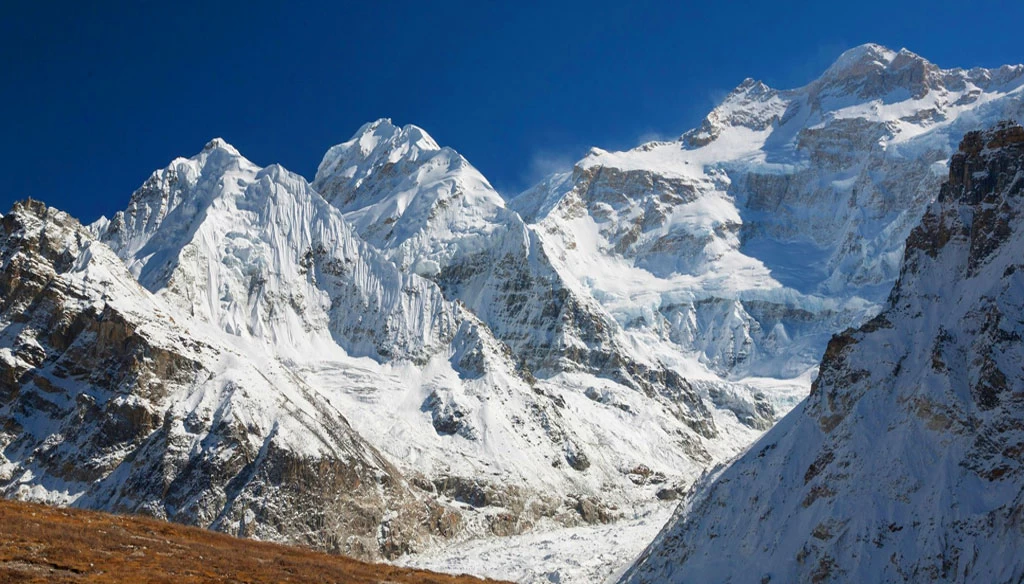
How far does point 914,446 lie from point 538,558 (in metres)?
95.8

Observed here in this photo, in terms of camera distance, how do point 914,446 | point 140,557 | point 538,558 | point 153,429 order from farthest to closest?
point 538,558, point 153,429, point 914,446, point 140,557

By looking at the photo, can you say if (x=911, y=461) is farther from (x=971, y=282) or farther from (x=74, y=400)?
(x=74, y=400)

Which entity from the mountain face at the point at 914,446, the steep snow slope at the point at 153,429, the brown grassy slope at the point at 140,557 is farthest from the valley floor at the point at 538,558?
the brown grassy slope at the point at 140,557

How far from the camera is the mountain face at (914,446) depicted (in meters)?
86.5

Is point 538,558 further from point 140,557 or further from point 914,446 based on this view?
point 140,557

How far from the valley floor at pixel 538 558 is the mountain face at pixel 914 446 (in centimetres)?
4103

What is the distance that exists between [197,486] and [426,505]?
149 ft

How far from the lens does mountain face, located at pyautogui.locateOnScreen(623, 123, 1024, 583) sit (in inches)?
3406

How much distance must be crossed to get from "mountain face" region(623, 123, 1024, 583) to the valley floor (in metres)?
41.0

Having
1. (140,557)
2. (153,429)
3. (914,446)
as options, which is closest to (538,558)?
(153,429)

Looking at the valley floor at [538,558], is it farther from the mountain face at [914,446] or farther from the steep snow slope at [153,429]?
the mountain face at [914,446]

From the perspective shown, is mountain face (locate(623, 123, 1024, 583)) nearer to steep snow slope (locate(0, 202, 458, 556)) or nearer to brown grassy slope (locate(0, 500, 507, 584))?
brown grassy slope (locate(0, 500, 507, 584))

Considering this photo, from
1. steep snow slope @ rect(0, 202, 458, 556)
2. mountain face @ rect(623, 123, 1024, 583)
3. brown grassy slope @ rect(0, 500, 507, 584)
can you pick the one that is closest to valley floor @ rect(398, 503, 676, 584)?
steep snow slope @ rect(0, 202, 458, 556)

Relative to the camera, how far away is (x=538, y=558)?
179m
